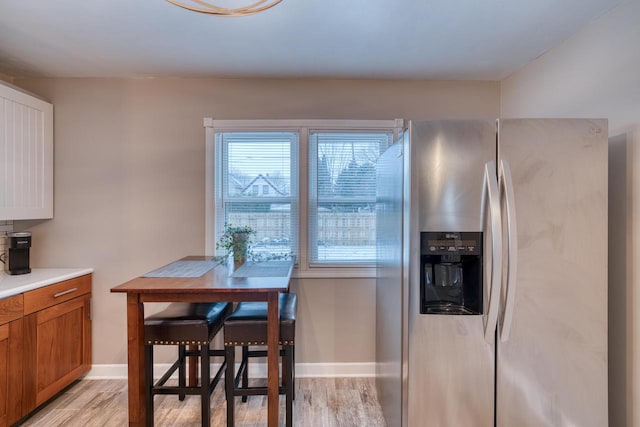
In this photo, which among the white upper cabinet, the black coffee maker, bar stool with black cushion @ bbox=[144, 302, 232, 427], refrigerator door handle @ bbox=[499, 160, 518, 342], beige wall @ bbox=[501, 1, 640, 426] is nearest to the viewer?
refrigerator door handle @ bbox=[499, 160, 518, 342]

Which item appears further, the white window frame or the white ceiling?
the white window frame

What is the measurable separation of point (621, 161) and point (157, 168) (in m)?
3.03

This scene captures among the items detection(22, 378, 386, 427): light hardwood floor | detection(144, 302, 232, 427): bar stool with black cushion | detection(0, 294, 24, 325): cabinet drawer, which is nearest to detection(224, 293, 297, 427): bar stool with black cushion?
detection(144, 302, 232, 427): bar stool with black cushion

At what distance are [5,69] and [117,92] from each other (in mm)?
784

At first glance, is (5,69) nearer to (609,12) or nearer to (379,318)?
(379,318)

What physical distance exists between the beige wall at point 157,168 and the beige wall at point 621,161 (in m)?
0.94

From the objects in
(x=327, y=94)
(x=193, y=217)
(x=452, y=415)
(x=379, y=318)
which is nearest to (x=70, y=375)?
(x=193, y=217)

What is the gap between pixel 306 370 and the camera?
106 inches

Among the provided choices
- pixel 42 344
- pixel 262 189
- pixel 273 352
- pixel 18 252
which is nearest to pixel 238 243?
pixel 262 189

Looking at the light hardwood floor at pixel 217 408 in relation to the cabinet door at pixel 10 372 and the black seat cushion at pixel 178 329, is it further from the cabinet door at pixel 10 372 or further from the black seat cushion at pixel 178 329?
the black seat cushion at pixel 178 329

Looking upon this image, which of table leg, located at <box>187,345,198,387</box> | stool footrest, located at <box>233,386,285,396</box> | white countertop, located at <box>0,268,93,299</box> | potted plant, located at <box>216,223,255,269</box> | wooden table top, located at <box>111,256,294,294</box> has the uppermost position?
potted plant, located at <box>216,223,255,269</box>

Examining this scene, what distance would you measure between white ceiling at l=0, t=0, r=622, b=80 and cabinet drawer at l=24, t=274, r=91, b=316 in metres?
1.61

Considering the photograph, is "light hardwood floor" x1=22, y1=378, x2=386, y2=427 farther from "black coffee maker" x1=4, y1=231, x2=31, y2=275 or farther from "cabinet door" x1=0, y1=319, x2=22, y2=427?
"black coffee maker" x1=4, y1=231, x2=31, y2=275

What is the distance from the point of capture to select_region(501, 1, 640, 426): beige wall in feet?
5.20
